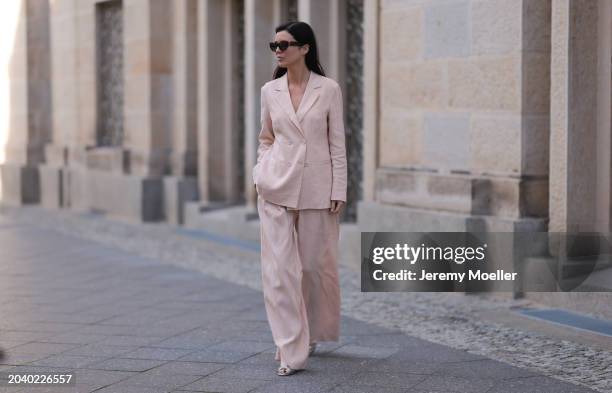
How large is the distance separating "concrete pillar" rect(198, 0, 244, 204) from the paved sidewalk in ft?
12.3

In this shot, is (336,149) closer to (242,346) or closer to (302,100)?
(302,100)

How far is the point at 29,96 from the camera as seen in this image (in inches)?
680

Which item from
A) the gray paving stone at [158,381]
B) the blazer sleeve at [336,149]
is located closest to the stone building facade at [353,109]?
the blazer sleeve at [336,149]

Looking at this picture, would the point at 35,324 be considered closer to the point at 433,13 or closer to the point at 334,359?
the point at 334,359

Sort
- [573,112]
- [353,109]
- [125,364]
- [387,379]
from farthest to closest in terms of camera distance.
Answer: [353,109]
[573,112]
[125,364]
[387,379]

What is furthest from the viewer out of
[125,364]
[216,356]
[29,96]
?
[29,96]

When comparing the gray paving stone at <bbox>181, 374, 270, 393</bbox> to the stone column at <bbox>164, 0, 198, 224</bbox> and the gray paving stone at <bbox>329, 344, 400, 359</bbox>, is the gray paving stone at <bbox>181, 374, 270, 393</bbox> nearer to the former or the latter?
the gray paving stone at <bbox>329, 344, 400, 359</bbox>

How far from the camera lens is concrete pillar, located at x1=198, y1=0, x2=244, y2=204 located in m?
12.5

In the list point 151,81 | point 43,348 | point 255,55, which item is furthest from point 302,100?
point 151,81

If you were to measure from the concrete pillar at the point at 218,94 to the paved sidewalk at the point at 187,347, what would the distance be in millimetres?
3750

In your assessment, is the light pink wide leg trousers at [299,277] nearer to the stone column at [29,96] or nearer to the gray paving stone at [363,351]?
the gray paving stone at [363,351]

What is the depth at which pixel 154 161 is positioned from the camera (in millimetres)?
13531

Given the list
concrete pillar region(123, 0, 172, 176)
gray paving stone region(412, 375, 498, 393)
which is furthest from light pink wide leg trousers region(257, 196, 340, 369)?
concrete pillar region(123, 0, 172, 176)

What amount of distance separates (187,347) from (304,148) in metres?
1.41
